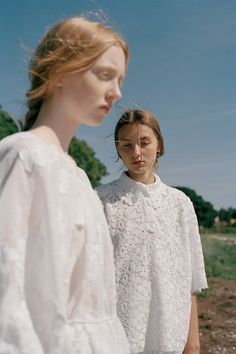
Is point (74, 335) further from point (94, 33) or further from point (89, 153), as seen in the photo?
point (89, 153)

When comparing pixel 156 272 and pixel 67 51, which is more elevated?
pixel 67 51

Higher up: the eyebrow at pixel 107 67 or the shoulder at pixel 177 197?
the eyebrow at pixel 107 67

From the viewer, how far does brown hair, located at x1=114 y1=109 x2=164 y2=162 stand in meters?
2.55

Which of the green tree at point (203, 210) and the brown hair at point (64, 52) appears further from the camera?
the green tree at point (203, 210)

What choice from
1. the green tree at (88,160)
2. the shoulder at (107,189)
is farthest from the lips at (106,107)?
the green tree at (88,160)

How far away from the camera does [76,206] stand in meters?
1.38

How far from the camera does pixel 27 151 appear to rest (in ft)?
4.43

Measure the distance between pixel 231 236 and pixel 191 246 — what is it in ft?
24.5

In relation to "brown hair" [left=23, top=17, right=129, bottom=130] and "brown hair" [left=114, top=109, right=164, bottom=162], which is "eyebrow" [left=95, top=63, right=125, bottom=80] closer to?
"brown hair" [left=23, top=17, right=129, bottom=130]

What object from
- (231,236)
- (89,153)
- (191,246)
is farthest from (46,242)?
(89,153)

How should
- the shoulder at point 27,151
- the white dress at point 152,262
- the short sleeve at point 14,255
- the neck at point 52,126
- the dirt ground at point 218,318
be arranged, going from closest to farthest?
1. the short sleeve at point 14,255
2. the shoulder at point 27,151
3. the neck at point 52,126
4. the white dress at point 152,262
5. the dirt ground at point 218,318

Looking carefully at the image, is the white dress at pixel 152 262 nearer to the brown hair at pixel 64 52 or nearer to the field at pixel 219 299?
the brown hair at pixel 64 52

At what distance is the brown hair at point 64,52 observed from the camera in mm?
1426

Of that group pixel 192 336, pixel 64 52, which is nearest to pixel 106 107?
pixel 64 52
